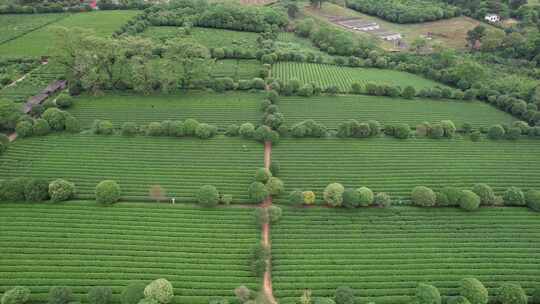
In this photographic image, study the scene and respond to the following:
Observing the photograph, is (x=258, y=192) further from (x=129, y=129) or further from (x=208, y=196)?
(x=129, y=129)

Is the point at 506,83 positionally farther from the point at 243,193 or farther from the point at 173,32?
the point at 173,32

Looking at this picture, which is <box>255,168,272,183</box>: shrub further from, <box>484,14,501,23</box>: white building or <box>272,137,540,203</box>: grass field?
<box>484,14,501,23</box>: white building

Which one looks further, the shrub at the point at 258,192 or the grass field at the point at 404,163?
the grass field at the point at 404,163

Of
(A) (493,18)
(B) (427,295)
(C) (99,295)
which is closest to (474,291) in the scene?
(B) (427,295)

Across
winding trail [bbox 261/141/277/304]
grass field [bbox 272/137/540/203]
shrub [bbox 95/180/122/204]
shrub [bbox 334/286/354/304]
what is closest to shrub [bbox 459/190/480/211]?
grass field [bbox 272/137/540/203]

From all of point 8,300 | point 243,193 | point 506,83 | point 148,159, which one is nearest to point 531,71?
point 506,83

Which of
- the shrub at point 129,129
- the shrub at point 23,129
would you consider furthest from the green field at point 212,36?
the shrub at point 23,129

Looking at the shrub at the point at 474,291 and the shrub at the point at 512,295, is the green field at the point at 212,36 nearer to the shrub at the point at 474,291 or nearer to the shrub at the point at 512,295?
the shrub at the point at 474,291
